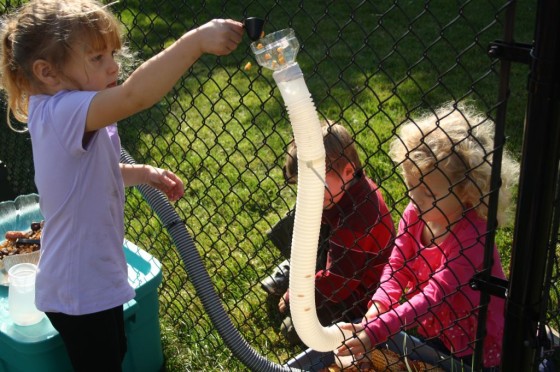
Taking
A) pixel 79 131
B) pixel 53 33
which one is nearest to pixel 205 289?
pixel 79 131

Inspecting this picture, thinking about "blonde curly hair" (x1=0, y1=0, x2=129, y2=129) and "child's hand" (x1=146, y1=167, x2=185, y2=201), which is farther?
"child's hand" (x1=146, y1=167, x2=185, y2=201)

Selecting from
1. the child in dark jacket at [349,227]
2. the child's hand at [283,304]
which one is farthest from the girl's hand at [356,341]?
the child's hand at [283,304]

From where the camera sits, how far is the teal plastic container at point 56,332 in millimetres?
2367

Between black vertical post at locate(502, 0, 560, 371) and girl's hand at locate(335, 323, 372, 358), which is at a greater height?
black vertical post at locate(502, 0, 560, 371)

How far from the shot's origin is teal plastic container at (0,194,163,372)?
7.77 ft

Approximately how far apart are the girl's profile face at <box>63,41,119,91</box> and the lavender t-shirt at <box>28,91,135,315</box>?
0.30ft

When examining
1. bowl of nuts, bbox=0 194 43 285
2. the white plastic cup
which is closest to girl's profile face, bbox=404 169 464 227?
the white plastic cup

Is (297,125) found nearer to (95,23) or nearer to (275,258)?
(95,23)

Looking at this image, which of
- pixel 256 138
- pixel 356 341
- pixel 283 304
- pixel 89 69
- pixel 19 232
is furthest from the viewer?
pixel 256 138

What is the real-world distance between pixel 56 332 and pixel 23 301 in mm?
161

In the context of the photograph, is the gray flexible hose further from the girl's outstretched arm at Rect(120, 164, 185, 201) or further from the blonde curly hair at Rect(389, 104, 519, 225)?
the blonde curly hair at Rect(389, 104, 519, 225)

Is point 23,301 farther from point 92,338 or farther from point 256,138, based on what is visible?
point 256,138

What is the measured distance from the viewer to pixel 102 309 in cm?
211

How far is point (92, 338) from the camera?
2197 mm
